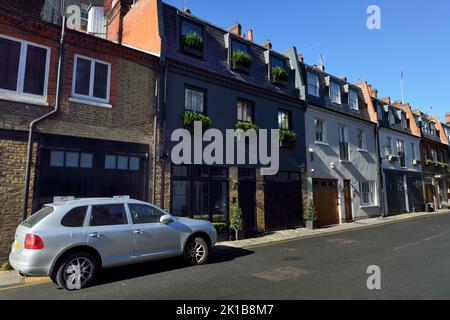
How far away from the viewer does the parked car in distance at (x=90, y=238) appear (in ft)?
19.3

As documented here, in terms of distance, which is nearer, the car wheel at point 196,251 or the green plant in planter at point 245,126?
the car wheel at point 196,251

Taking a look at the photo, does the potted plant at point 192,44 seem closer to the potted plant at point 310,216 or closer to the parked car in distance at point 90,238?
the parked car in distance at point 90,238

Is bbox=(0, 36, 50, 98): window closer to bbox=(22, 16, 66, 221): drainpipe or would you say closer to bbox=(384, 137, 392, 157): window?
bbox=(22, 16, 66, 221): drainpipe

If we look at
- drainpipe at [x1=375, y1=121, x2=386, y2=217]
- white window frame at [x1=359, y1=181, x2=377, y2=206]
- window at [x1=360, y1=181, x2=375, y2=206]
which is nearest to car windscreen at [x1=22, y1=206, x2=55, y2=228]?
window at [x1=360, y1=181, x2=375, y2=206]

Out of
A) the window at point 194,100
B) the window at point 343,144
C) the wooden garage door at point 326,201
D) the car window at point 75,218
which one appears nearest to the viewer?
the car window at point 75,218

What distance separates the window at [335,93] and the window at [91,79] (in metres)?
14.7

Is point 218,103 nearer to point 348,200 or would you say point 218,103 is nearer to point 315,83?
point 315,83

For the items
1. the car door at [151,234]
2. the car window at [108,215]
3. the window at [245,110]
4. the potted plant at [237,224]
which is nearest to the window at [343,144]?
the window at [245,110]

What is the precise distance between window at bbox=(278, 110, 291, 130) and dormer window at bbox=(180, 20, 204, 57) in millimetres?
5488

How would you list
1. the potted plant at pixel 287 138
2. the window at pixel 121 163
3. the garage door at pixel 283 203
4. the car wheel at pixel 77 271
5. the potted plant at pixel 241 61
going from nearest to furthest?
the car wheel at pixel 77 271 → the window at pixel 121 163 → the potted plant at pixel 241 61 → the garage door at pixel 283 203 → the potted plant at pixel 287 138

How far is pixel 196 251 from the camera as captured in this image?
811 centimetres

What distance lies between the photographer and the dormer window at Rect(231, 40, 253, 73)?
14.7 metres

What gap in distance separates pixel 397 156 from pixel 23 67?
26041 mm
